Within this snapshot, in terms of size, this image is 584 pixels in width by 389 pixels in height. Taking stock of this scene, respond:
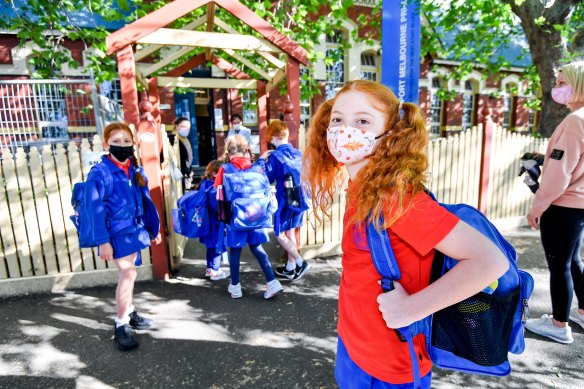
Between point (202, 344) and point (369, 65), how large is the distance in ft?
55.5

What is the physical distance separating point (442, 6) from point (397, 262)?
10.4m

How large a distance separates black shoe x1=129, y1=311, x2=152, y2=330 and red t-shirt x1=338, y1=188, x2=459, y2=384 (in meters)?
2.51

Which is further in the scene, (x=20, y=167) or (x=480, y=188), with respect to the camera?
(x=480, y=188)

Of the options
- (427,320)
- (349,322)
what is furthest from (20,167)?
(427,320)

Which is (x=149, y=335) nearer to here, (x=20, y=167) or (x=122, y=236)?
(x=122, y=236)

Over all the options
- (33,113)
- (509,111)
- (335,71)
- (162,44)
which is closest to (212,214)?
(162,44)

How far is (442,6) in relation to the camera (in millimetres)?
9500

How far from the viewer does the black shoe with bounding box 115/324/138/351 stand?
3.03 m

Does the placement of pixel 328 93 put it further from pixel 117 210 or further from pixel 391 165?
pixel 391 165

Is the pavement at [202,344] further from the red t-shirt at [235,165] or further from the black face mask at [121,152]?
the black face mask at [121,152]

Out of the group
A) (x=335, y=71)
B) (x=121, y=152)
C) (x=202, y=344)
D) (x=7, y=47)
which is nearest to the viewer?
(x=121, y=152)

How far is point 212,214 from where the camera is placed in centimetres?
422

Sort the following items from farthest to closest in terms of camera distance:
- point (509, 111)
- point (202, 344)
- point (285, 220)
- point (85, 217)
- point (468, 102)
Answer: point (509, 111) → point (468, 102) → point (285, 220) → point (202, 344) → point (85, 217)

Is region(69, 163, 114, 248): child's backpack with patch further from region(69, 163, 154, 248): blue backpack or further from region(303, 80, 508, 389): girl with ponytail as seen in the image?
region(303, 80, 508, 389): girl with ponytail
